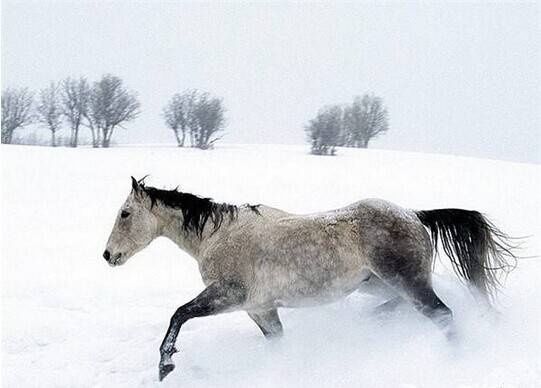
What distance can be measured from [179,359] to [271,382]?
3.92 feet

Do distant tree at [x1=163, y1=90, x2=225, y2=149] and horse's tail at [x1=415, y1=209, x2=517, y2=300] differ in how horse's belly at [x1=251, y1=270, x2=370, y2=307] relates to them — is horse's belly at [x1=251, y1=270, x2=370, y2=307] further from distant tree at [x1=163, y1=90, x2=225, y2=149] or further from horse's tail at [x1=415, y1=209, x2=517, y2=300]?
distant tree at [x1=163, y1=90, x2=225, y2=149]

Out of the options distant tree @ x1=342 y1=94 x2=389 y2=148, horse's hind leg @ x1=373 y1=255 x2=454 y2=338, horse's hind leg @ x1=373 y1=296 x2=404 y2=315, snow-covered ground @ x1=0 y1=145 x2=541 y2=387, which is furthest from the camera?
distant tree @ x1=342 y1=94 x2=389 y2=148

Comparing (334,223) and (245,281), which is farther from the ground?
(334,223)

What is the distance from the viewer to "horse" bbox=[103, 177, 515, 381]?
4375 millimetres

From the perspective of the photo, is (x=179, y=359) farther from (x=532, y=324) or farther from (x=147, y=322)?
(x=532, y=324)

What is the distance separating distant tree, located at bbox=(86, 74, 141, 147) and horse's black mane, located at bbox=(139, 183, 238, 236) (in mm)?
50946

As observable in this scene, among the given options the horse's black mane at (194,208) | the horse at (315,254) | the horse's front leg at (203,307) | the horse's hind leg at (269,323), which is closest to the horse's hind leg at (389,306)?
the horse at (315,254)

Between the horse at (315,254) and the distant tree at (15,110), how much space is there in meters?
56.7

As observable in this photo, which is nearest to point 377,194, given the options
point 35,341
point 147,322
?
point 147,322

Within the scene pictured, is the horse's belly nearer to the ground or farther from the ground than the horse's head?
nearer to the ground

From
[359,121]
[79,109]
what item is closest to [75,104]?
[79,109]

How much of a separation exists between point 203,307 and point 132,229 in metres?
1.32

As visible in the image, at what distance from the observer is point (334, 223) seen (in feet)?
15.0

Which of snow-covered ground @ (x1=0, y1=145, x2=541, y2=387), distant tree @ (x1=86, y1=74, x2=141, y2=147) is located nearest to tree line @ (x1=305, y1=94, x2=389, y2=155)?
distant tree @ (x1=86, y1=74, x2=141, y2=147)
